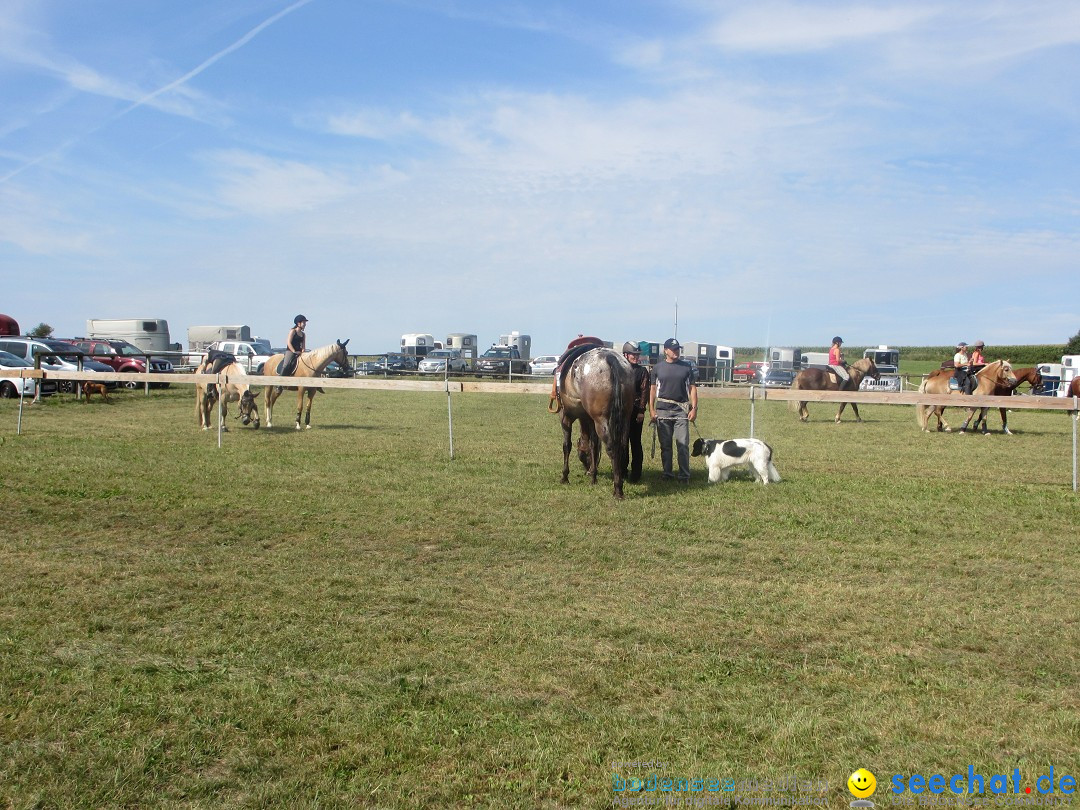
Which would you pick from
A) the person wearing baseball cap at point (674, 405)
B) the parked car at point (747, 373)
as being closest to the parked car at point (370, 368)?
the parked car at point (747, 373)

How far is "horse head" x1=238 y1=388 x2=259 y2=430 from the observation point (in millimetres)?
17562

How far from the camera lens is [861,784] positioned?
3.46 meters

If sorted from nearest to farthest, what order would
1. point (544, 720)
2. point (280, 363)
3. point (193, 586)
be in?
1. point (544, 720)
2. point (193, 586)
3. point (280, 363)

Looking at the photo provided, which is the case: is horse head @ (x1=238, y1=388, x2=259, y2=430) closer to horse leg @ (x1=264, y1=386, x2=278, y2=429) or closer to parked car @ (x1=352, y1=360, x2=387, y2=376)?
horse leg @ (x1=264, y1=386, x2=278, y2=429)

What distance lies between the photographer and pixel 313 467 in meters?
12.3

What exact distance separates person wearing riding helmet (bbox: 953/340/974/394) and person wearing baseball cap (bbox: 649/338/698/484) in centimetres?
1268

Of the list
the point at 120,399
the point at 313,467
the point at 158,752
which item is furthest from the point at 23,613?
the point at 120,399

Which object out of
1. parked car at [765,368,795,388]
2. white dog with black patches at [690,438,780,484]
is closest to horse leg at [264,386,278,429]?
white dog with black patches at [690,438,780,484]

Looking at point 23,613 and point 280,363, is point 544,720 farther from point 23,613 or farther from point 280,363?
point 280,363

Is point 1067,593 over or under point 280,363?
under

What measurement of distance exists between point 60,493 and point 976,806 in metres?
9.62

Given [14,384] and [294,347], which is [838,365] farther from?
[14,384]

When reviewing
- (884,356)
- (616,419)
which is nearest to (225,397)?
(616,419)

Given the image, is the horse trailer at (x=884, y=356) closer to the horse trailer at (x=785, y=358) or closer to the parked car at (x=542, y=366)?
the horse trailer at (x=785, y=358)
